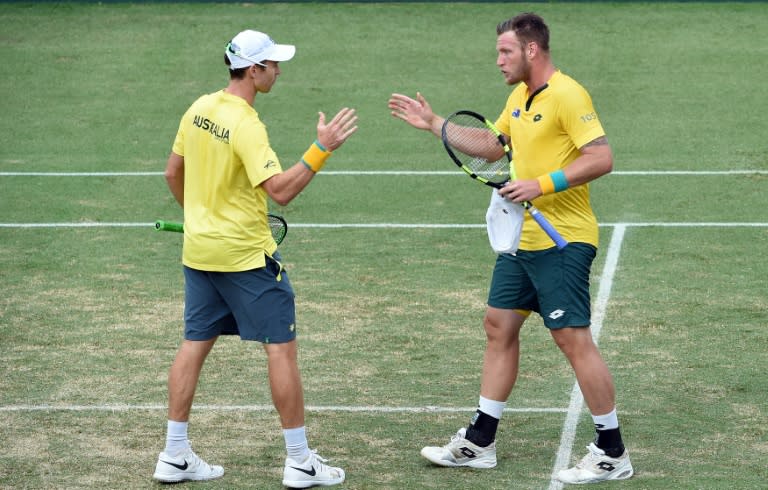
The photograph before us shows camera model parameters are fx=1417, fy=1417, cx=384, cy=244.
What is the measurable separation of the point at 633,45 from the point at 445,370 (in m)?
12.4

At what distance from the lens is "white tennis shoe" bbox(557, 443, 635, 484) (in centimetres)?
748

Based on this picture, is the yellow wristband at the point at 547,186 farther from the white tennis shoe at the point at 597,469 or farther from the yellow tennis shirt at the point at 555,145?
the white tennis shoe at the point at 597,469

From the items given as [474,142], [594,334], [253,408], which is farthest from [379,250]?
[474,142]

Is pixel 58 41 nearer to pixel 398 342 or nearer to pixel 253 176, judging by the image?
pixel 398 342

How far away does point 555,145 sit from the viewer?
7.57 m

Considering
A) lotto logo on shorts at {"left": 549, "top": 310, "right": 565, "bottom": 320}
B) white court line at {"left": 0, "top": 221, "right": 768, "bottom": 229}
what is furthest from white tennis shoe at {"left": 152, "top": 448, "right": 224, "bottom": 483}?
white court line at {"left": 0, "top": 221, "right": 768, "bottom": 229}

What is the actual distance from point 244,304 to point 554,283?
1644 millimetres

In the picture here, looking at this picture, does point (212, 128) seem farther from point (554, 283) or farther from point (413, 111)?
point (554, 283)

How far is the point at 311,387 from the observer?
9.17 m

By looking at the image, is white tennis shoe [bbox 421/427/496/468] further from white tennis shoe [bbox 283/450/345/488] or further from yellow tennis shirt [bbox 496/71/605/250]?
yellow tennis shirt [bbox 496/71/605/250]

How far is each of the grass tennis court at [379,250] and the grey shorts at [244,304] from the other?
82cm

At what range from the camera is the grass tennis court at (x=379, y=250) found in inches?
324

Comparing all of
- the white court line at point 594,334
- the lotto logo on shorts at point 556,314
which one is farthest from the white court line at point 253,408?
the lotto logo on shorts at point 556,314

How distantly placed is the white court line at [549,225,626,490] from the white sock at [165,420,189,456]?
197 cm
